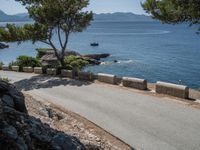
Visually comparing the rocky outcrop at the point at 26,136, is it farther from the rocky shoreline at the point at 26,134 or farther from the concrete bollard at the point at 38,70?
the concrete bollard at the point at 38,70

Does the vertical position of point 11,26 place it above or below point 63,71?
above

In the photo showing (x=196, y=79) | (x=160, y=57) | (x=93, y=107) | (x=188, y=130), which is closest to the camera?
(x=188, y=130)

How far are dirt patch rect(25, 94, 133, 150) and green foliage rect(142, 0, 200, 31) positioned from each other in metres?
7.67

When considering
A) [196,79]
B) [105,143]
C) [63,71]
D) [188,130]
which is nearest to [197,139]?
[188,130]

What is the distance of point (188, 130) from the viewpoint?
12.4m

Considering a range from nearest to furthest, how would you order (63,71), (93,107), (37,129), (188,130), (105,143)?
(37,129)
(105,143)
(188,130)
(93,107)
(63,71)

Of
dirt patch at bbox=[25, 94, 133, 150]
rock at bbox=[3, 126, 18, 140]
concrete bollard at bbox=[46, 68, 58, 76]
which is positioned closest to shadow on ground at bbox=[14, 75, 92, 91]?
concrete bollard at bbox=[46, 68, 58, 76]

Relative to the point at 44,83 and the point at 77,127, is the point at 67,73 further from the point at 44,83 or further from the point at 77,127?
the point at 77,127

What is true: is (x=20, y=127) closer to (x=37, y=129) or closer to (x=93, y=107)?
(x=37, y=129)

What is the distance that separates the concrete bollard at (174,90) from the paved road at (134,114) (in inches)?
30.9

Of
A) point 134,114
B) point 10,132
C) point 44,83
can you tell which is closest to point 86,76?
point 44,83

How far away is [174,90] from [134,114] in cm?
392

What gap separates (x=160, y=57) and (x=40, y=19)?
151 ft

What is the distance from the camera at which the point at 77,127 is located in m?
13.2
